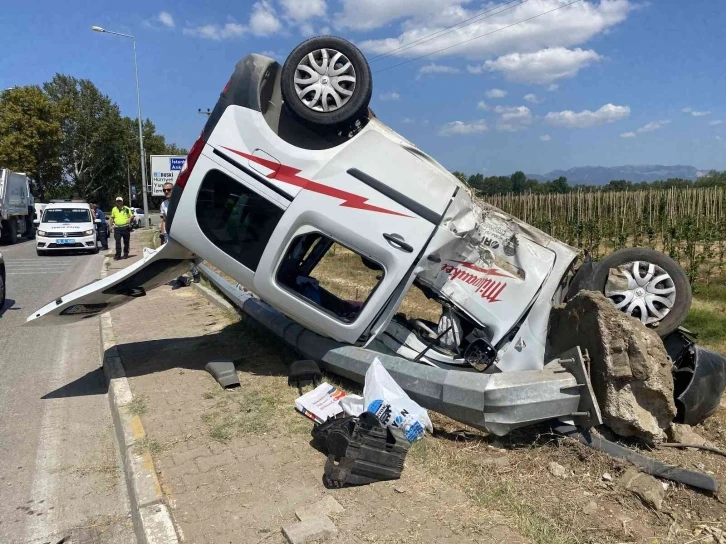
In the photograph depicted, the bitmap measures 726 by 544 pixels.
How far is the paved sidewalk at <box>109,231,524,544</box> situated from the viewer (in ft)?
9.93

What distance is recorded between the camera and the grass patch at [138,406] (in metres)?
4.71

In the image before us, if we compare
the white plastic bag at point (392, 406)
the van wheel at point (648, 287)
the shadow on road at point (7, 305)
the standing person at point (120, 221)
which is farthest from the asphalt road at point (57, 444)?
the standing person at point (120, 221)

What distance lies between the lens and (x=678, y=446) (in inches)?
158

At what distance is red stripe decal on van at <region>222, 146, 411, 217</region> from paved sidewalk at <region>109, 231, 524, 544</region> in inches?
69.3

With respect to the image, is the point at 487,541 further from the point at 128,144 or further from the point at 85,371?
the point at 128,144

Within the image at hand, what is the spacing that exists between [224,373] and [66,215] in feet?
58.9

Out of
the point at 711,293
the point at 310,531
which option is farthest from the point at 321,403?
the point at 711,293

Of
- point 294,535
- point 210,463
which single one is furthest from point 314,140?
point 294,535

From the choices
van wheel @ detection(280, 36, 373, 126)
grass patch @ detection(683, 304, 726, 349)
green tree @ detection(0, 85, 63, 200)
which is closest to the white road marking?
van wheel @ detection(280, 36, 373, 126)

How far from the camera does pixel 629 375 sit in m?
3.80

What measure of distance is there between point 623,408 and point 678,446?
0.57 metres

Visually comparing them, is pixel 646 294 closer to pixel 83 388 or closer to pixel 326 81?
pixel 326 81

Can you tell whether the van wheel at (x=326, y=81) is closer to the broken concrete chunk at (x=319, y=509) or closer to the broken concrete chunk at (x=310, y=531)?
the broken concrete chunk at (x=319, y=509)

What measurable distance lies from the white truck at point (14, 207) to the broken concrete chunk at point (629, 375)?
24.4m
